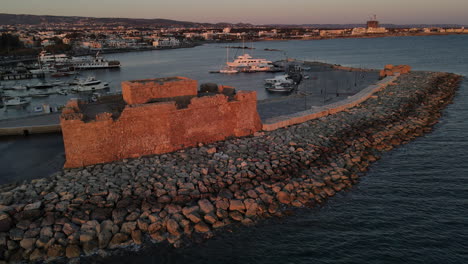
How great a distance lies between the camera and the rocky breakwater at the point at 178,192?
812cm

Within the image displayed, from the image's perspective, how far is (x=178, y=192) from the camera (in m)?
9.86

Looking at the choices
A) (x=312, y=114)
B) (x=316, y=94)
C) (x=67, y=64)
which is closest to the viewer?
(x=312, y=114)

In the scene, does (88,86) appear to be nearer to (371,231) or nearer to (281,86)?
(281,86)

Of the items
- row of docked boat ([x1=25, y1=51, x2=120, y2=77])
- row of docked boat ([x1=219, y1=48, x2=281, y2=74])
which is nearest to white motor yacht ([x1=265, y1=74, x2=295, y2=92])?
row of docked boat ([x1=219, y1=48, x2=281, y2=74])

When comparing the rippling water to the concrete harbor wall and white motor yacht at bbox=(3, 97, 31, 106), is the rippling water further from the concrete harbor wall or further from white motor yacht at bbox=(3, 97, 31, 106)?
white motor yacht at bbox=(3, 97, 31, 106)

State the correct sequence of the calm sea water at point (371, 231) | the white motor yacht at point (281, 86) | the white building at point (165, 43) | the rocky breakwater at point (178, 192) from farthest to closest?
the white building at point (165, 43)
the white motor yacht at point (281, 86)
the rocky breakwater at point (178, 192)
the calm sea water at point (371, 231)

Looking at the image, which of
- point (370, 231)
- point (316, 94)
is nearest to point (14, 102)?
point (316, 94)

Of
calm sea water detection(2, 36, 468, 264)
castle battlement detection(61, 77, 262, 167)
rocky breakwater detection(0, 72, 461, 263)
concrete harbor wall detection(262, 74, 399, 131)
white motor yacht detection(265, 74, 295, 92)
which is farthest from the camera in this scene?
white motor yacht detection(265, 74, 295, 92)

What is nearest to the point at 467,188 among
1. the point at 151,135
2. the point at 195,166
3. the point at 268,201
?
the point at 268,201

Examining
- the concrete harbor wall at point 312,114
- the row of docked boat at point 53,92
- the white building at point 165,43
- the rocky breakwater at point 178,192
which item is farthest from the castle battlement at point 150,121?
the white building at point 165,43

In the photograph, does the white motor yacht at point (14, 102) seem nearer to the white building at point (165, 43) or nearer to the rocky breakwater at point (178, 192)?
the rocky breakwater at point (178, 192)

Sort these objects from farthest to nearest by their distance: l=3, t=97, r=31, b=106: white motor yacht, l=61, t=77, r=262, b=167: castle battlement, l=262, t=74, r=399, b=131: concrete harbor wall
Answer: l=3, t=97, r=31, b=106: white motor yacht → l=262, t=74, r=399, b=131: concrete harbor wall → l=61, t=77, r=262, b=167: castle battlement

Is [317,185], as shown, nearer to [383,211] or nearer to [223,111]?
[383,211]

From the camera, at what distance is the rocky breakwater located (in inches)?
320
